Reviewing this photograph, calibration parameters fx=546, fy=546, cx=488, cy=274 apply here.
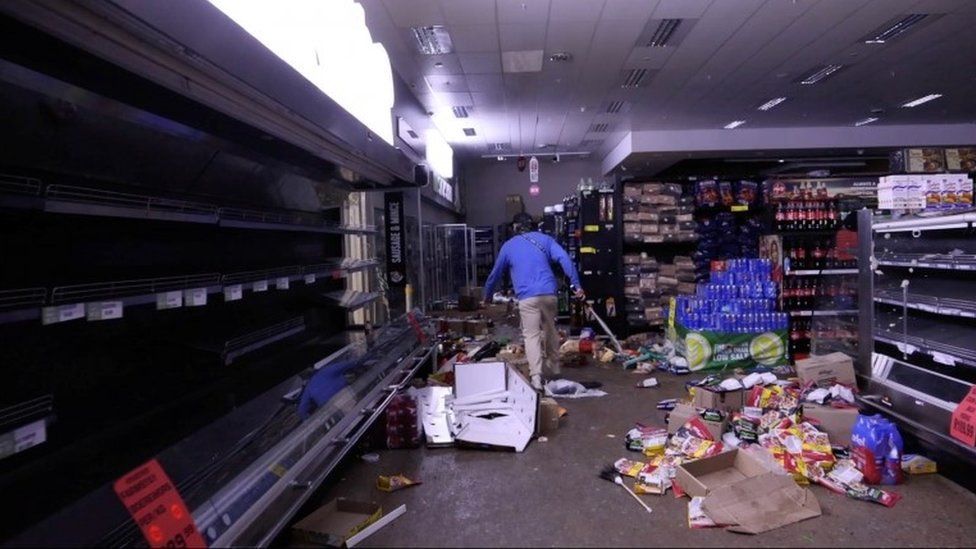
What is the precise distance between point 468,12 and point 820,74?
5903mm

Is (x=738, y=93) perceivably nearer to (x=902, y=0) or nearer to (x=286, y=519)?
(x=902, y=0)

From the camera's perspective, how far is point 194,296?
2182 millimetres

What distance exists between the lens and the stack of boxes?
7621 mm

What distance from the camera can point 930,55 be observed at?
25.1 ft

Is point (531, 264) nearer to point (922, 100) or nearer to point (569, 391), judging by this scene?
point (569, 391)

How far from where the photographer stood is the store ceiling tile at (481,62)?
7401 millimetres

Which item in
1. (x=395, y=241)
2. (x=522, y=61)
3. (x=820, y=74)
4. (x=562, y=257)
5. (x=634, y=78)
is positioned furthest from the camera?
(x=634, y=78)

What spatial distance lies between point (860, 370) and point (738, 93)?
22.0ft

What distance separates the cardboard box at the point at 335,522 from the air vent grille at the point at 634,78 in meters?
7.46

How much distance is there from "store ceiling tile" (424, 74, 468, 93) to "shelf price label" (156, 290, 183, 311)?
6.82 metres

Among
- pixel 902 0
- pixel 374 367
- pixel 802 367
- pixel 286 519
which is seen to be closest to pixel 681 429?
pixel 802 367

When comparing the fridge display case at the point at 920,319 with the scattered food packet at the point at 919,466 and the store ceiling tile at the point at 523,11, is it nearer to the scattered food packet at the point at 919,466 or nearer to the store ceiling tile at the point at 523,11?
the scattered food packet at the point at 919,466

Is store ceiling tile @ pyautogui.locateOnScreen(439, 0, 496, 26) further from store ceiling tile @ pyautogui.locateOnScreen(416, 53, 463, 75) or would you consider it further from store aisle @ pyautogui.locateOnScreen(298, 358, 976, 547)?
store aisle @ pyautogui.locateOnScreen(298, 358, 976, 547)

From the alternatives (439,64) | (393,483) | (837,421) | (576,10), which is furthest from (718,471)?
(439,64)
